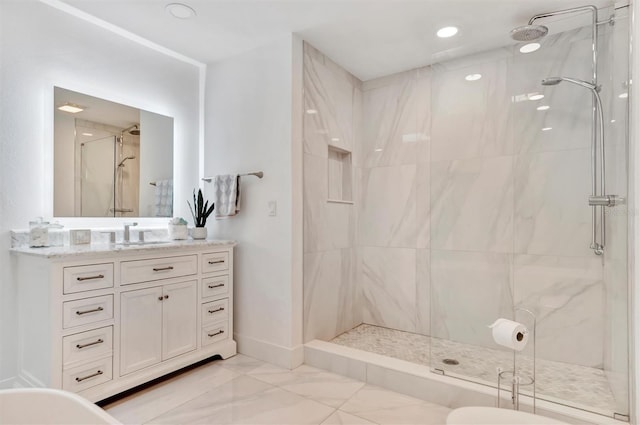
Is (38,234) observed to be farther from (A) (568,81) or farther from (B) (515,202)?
Answer: (A) (568,81)

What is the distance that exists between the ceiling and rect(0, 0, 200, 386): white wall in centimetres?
21

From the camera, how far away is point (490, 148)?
2.49 meters

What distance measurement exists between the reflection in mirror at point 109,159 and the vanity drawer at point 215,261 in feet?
2.20

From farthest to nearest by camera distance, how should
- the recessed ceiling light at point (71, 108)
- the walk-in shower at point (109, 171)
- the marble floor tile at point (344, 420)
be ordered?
1. the walk-in shower at point (109, 171)
2. the recessed ceiling light at point (71, 108)
3. the marble floor tile at point (344, 420)

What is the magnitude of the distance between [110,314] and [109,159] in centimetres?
116

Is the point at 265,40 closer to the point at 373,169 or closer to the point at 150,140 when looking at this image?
the point at 150,140

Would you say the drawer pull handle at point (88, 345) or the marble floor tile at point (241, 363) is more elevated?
the drawer pull handle at point (88, 345)

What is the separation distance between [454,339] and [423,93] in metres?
2.07

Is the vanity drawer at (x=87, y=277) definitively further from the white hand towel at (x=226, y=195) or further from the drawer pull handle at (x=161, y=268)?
the white hand towel at (x=226, y=195)

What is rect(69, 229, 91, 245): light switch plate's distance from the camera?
2.26 metres

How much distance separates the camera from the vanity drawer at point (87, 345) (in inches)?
72.4

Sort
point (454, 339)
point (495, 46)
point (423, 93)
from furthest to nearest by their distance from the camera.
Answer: point (423, 93) → point (495, 46) → point (454, 339)

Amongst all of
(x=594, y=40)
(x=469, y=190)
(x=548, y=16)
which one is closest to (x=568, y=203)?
(x=469, y=190)

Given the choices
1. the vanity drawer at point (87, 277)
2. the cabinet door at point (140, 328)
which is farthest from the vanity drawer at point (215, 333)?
the vanity drawer at point (87, 277)
